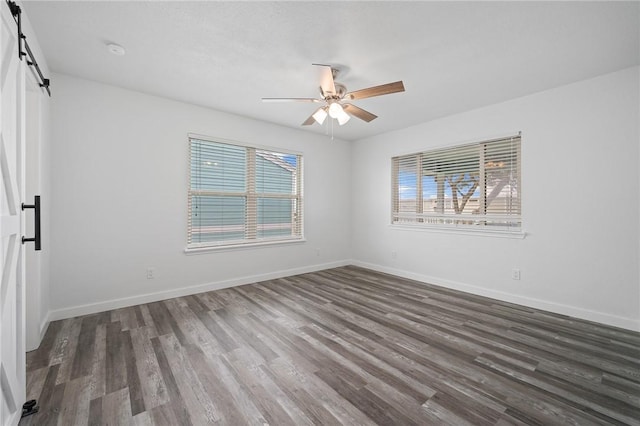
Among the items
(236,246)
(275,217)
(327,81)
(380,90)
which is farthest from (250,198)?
(380,90)

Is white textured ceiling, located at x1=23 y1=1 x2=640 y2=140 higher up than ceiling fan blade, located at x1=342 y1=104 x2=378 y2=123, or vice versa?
white textured ceiling, located at x1=23 y1=1 x2=640 y2=140

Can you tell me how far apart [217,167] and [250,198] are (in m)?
0.71

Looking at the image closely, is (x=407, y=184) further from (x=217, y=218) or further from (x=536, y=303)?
(x=217, y=218)

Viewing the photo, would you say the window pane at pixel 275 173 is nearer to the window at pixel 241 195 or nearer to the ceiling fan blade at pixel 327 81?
the window at pixel 241 195

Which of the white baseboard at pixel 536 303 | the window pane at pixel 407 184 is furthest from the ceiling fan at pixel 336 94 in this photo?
the white baseboard at pixel 536 303

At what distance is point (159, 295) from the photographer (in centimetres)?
348

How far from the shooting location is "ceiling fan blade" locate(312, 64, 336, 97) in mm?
2364

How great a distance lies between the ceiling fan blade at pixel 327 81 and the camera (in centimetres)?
236

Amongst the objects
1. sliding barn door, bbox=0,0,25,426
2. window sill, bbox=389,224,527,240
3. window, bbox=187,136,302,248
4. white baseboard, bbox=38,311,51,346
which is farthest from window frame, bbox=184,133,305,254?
sliding barn door, bbox=0,0,25,426

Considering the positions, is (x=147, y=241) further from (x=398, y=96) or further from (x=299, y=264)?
(x=398, y=96)

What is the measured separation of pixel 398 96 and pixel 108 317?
171 inches

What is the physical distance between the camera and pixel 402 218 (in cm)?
493

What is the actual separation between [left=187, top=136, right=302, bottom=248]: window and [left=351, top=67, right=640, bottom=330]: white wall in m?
2.72

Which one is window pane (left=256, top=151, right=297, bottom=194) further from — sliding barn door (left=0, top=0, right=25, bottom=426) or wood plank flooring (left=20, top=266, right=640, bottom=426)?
sliding barn door (left=0, top=0, right=25, bottom=426)
